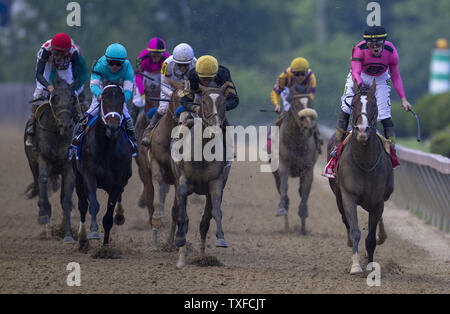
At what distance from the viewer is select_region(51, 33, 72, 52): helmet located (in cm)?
1148

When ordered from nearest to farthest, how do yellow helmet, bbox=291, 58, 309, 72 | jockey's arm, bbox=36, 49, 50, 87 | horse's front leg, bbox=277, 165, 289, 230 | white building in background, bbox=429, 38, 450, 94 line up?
jockey's arm, bbox=36, 49, 50, 87 → horse's front leg, bbox=277, 165, 289, 230 → yellow helmet, bbox=291, 58, 309, 72 → white building in background, bbox=429, 38, 450, 94

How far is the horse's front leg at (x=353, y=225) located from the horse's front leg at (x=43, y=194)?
4.02m

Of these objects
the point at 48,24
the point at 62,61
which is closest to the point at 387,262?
the point at 62,61

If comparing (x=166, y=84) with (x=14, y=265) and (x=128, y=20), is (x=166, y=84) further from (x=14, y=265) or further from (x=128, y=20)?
(x=128, y=20)

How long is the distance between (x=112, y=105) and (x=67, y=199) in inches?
79.6

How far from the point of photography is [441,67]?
27.8 m

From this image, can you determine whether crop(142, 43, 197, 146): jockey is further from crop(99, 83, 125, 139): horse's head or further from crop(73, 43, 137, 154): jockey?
crop(99, 83, 125, 139): horse's head

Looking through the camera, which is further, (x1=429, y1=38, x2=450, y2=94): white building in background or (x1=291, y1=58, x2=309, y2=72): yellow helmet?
(x1=429, y1=38, x2=450, y2=94): white building in background

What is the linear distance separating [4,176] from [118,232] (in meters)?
7.09

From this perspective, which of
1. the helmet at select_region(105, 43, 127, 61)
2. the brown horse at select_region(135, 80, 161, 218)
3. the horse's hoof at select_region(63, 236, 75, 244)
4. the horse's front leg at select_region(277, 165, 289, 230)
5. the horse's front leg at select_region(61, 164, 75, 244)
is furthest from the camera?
the horse's front leg at select_region(277, 165, 289, 230)

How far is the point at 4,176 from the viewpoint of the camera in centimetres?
1916

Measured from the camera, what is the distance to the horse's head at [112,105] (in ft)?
33.2

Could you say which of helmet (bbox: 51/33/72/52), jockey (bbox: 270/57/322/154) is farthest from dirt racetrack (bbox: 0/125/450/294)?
helmet (bbox: 51/33/72/52)

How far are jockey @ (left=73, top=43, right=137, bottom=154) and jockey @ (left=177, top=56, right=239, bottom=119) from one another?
3.33ft
